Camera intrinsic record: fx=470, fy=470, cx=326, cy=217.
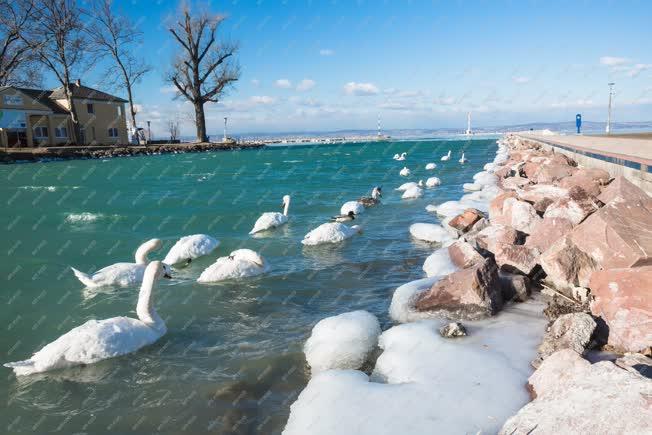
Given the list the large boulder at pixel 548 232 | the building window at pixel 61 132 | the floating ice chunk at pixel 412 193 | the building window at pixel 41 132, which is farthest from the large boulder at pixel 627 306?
the building window at pixel 61 132

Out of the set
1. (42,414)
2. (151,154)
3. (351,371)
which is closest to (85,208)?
(42,414)

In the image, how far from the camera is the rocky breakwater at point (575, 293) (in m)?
2.71

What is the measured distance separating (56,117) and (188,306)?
47259mm

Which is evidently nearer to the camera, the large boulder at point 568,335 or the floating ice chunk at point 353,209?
the large boulder at point 568,335

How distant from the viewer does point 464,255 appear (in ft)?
21.4

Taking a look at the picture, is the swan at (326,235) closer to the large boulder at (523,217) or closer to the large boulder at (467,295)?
the large boulder at (523,217)

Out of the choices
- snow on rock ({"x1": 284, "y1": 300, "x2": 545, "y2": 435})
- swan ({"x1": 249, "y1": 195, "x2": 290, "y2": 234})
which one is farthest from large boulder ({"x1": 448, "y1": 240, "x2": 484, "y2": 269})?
swan ({"x1": 249, "y1": 195, "x2": 290, "y2": 234})

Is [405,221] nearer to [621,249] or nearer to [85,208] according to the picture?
[621,249]

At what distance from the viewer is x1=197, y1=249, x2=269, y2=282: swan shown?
6.96 meters

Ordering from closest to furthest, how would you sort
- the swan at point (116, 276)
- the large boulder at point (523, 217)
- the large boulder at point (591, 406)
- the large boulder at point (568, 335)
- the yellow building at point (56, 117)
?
1. the large boulder at point (591, 406)
2. the large boulder at point (568, 335)
3. the swan at point (116, 276)
4. the large boulder at point (523, 217)
5. the yellow building at point (56, 117)

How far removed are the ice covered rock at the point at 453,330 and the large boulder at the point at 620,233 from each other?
1.67 metres

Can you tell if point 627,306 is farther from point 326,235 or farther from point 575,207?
point 326,235

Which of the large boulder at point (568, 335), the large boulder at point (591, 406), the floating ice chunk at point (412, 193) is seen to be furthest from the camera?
the floating ice chunk at point (412, 193)

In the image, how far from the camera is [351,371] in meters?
3.96
